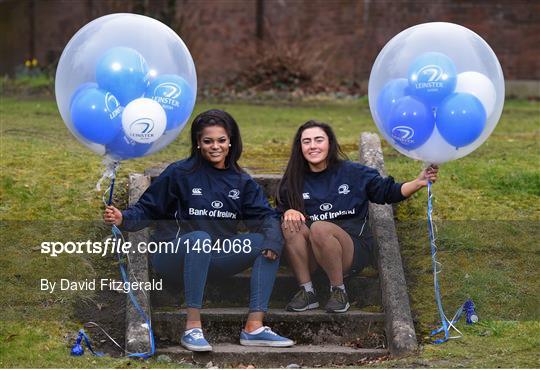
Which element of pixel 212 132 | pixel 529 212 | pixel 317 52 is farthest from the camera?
→ pixel 317 52

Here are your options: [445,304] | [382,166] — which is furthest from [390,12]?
[445,304]

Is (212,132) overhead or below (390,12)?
below

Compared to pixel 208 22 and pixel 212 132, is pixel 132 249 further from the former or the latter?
pixel 208 22

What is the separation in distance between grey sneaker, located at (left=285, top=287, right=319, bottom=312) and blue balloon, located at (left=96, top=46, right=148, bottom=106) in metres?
1.46

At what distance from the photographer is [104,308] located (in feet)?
19.6

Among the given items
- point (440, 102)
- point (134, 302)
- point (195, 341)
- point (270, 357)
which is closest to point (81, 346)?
point (134, 302)

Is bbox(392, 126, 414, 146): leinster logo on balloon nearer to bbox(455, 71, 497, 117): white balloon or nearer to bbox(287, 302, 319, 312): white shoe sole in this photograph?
bbox(455, 71, 497, 117): white balloon

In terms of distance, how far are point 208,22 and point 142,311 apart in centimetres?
1089

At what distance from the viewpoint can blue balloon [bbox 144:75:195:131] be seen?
217 inches

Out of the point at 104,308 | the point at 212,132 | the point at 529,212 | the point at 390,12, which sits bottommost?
the point at 104,308

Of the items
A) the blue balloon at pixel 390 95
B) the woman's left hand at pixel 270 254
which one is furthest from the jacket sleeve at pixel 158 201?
the blue balloon at pixel 390 95

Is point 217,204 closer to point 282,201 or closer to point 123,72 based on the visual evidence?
point 282,201

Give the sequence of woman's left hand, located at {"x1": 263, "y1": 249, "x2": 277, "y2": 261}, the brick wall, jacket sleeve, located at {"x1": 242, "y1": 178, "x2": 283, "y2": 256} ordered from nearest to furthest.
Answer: woman's left hand, located at {"x1": 263, "y1": 249, "x2": 277, "y2": 261}
jacket sleeve, located at {"x1": 242, "y1": 178, "x2": 283, "y2": 256}
the brick wall

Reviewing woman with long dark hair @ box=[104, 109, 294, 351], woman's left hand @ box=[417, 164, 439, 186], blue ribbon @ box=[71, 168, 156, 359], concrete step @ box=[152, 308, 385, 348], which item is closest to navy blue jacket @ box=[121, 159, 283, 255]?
woman with long dark hair @ box=[104, 109, 294, 351]
